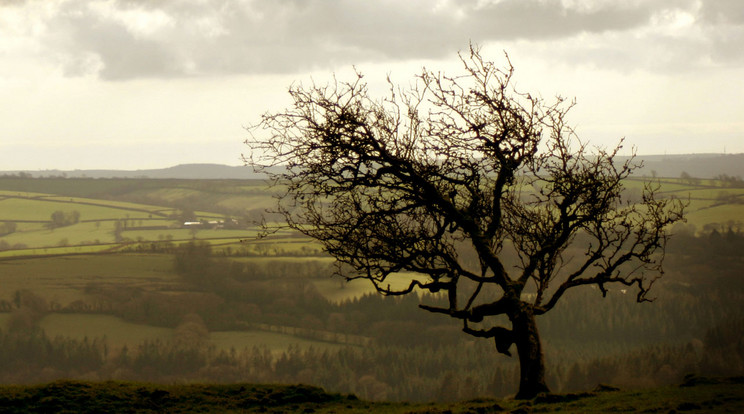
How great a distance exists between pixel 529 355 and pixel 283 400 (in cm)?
638

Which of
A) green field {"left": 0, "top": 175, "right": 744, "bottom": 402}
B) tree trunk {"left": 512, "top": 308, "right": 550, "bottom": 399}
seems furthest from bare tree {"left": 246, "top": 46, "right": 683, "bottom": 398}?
green field {"left": 0, "top": 175, "right": 744, "bottom": 402}

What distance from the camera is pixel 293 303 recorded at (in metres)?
114

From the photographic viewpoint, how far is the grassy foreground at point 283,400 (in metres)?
15.6

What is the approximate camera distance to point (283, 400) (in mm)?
18188

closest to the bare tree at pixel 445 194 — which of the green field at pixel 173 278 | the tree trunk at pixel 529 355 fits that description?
the tree trunk at pixel 529 355

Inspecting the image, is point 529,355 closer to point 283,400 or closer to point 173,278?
point 283,400

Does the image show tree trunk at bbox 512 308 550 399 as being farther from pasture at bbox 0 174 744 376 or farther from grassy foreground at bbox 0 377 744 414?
pasture at bbox 0 174 744 376

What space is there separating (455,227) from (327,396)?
5.63 meters

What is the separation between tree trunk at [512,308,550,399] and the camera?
18281mm

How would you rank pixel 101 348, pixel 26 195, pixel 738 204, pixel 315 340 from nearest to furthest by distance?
pixel 101 348 < pixel 315 340 < pixel 738 204 < pixel 26 195

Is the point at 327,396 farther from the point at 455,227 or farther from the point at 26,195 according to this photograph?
the point at 26,195

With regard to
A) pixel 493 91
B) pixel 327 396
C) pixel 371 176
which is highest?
pixel 493 91

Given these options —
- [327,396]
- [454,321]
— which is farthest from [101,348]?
[327,396]

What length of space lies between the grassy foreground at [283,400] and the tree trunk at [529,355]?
46.0 inches
